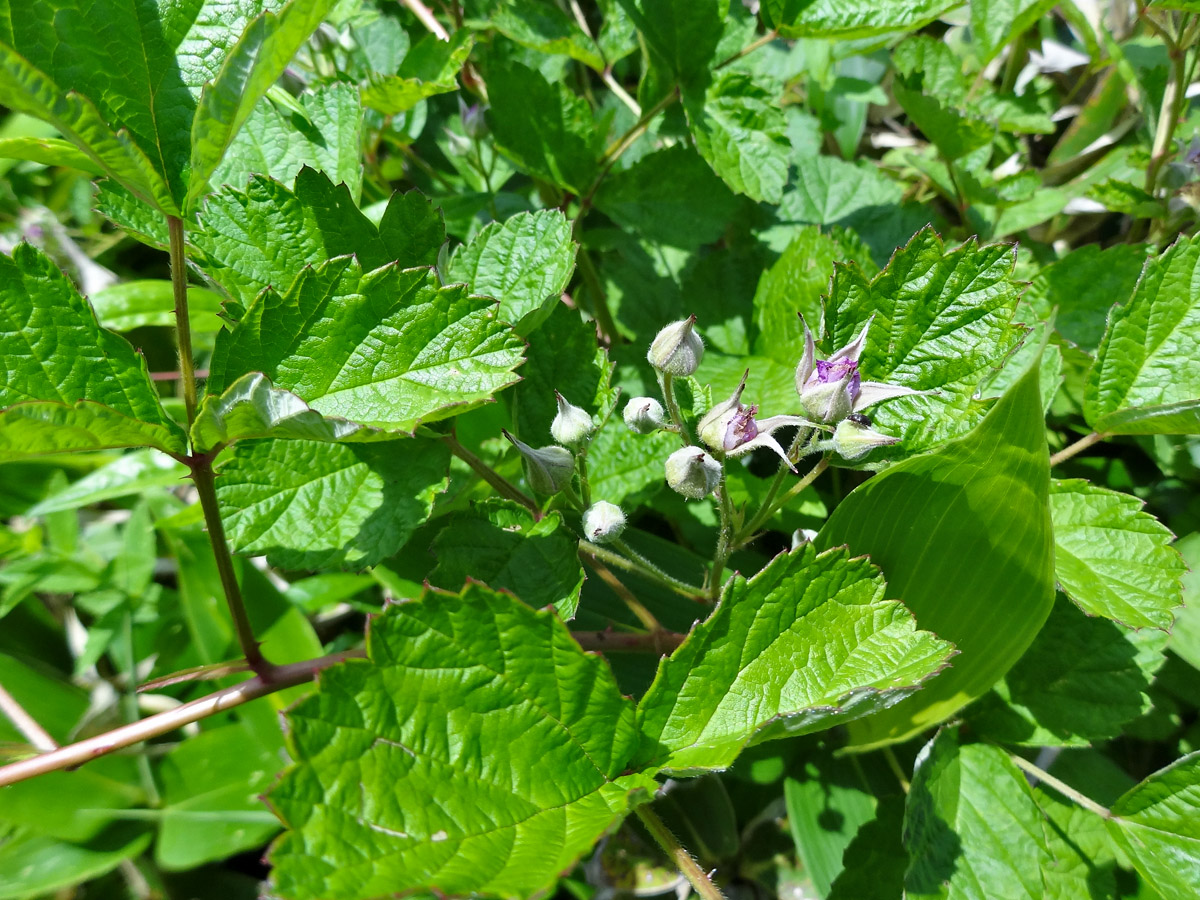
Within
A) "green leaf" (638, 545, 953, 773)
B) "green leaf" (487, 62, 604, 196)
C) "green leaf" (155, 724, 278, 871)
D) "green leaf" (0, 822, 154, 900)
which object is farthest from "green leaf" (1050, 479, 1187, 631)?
"green leaf" (0, 822, 154, 900)

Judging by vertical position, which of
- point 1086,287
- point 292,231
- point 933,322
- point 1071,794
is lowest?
point 1071,794

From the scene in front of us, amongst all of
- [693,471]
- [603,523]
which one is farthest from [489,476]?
[693,471]

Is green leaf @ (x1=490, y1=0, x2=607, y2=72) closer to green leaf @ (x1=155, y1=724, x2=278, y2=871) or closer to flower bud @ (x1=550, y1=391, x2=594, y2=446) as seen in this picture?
flower bud @ (x1=550, y1=391, x2=594, y2=446)

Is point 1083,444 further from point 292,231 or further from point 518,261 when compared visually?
point 292,231

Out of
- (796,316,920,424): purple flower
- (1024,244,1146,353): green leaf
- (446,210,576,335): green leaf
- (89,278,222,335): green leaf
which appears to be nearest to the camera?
(796,316,920,424): purple flower

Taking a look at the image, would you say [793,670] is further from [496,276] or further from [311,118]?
[311,118]

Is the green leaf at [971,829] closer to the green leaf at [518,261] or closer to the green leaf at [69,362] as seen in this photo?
the green leaf at [518,261]

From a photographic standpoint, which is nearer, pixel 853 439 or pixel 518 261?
pixel 853 439
